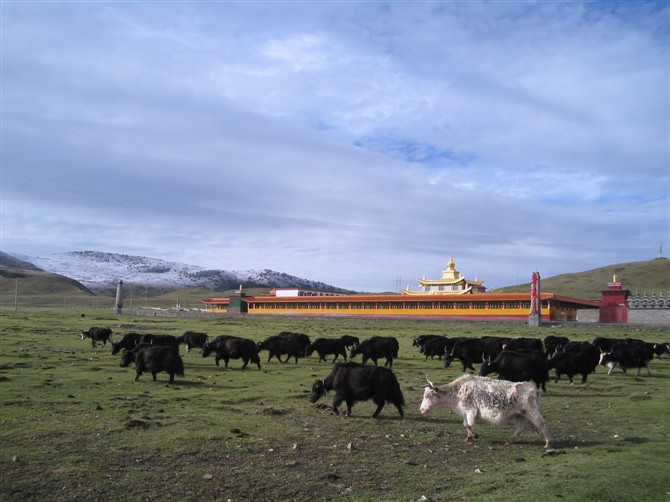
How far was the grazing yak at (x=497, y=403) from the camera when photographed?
868 cm

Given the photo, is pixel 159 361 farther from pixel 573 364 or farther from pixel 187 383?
pixel 573 364

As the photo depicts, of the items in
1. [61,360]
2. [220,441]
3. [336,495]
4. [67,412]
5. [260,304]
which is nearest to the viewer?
[336,495]

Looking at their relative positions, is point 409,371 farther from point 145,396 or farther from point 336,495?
point 336,495

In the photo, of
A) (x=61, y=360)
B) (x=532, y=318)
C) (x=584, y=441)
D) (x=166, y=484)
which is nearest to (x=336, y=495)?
(x=166, y=484)

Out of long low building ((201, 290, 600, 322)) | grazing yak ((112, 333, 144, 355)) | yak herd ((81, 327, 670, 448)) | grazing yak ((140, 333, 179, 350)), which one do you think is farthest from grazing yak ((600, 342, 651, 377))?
long low building ((201, 290, 600, 322))

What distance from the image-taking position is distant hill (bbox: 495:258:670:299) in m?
122

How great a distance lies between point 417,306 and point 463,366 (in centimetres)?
4324

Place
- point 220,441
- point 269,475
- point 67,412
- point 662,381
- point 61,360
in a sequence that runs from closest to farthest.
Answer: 1. point 269,475
2. point 220,441
3. point 67,412
4. point 662,381
5. point 61,360

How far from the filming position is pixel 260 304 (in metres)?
71.8

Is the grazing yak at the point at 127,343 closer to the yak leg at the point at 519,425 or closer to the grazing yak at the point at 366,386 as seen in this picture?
the grazing yak at the point at 366,386

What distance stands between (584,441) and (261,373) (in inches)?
407

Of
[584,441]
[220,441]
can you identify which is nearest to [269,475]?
[220,441]

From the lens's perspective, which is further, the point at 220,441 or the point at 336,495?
the point at 220,441

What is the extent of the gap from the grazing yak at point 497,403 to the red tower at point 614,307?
4780 centimetres
